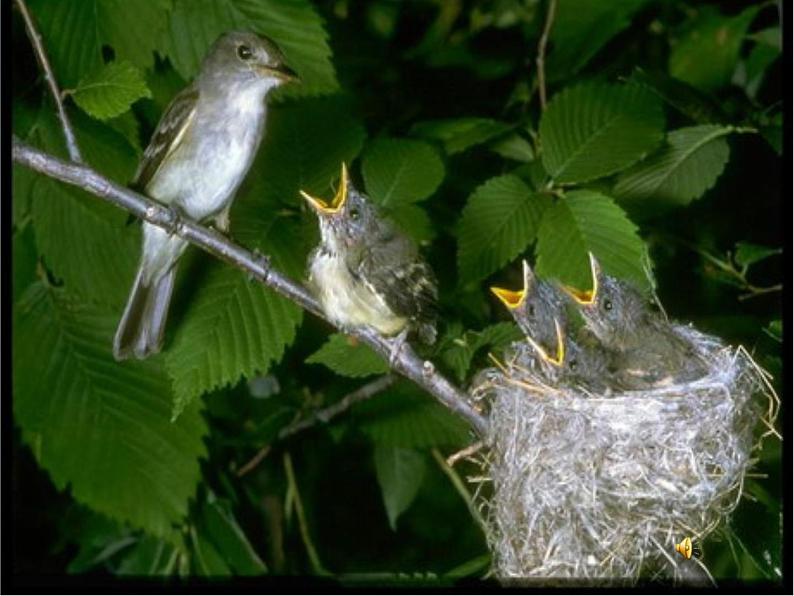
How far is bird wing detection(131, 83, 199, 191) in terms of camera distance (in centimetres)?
280

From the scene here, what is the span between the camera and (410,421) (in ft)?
10.1

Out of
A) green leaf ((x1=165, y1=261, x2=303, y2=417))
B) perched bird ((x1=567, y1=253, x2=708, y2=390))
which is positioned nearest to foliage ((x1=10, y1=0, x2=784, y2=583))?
green leaf ((x1=165, y1=261, x2=303, y2=417))

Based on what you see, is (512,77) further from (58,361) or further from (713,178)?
(58,361)

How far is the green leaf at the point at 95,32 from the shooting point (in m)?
2.63

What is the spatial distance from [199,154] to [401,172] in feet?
1.42

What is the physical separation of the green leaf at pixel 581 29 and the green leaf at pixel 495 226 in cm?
60

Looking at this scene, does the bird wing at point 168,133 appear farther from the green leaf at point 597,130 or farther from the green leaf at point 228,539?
the green leaf at point 228,539

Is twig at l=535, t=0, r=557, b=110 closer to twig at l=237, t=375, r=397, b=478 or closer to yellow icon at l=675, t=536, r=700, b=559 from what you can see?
twig at l=237, t=375, r=397, b=478

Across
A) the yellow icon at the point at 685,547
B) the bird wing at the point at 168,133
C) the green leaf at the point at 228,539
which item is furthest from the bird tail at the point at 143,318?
the yellow icon at the point at 685,547

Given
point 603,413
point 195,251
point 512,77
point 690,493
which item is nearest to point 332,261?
point 195,251

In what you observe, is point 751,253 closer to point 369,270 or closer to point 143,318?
point 369,270

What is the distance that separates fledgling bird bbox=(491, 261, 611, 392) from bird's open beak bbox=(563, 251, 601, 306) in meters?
0.06

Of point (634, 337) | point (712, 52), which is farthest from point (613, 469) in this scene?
point (712, 52)

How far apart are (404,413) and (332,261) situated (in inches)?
19.1
